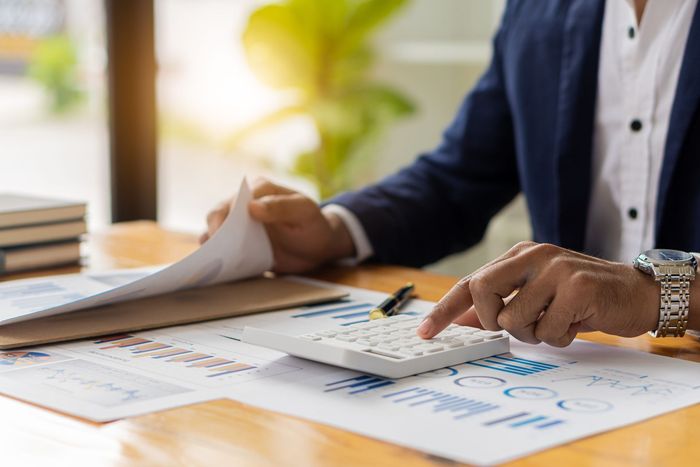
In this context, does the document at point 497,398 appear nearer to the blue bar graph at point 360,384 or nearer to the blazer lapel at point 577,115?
the blue bar graph at point 360,384

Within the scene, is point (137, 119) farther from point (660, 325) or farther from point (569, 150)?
point (660, 325)

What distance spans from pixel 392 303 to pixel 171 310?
0.23 meters

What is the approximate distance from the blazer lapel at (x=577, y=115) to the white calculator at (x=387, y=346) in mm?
638

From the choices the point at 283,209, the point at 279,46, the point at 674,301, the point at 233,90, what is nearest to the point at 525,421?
the point at 674,301

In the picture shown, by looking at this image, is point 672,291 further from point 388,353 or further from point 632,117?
point 632,117

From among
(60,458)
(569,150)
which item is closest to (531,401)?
(60,458)

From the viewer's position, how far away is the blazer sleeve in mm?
1495

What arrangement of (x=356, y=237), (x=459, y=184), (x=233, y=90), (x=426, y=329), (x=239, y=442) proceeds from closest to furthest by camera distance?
(x=239, y=442) < (x=426, y=329) < (x=356, y=237) < (x=459, y=184) < (x=233, y=90)

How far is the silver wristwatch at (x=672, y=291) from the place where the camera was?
0.91m

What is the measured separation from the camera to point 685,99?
129cm

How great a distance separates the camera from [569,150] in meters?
1.47

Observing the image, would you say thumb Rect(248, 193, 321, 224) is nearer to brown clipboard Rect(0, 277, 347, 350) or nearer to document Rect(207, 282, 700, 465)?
brown clipboard Rect(0, 277, 347, 350)

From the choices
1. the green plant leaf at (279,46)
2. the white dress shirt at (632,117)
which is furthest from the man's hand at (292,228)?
the green plant leaf at (279,46)

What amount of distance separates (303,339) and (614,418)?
26 centimetres
